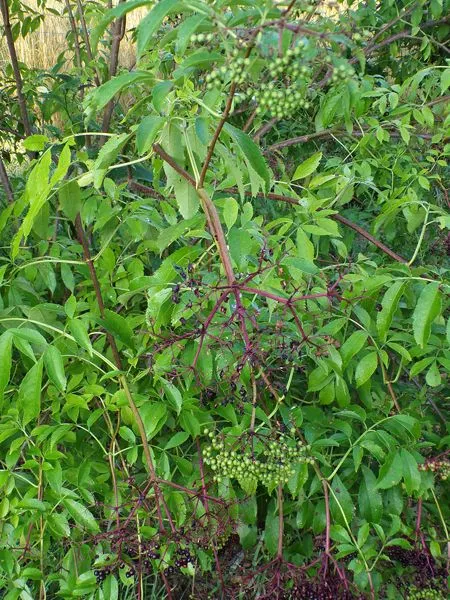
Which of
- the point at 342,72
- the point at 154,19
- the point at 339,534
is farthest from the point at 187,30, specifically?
the point at 339,534

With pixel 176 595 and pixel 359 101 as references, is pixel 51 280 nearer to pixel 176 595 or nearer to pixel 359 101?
pixel 176 595

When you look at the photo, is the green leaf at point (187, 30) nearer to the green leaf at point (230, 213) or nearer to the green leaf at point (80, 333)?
the green leaf at point (230, 213)

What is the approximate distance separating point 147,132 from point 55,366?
0.42m

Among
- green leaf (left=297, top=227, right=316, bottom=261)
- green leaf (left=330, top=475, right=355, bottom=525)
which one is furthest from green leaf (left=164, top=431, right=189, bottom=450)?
green leaf (left=297, top=227, right=316, bottom=261)

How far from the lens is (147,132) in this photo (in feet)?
3.62

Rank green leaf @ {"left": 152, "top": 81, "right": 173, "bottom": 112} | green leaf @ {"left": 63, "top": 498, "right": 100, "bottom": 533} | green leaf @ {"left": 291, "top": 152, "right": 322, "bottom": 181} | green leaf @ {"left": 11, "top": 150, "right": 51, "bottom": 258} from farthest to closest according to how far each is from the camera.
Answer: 1. green leaf @ {"left": 291, "top": 152, "right": 322, "bottom": 181}
2. green leaf @ {"left": 63, "top": 498, "right": 100, "bottom": 533}
3. green leaf @ {"left": 11, "top": 150, "right": 51, "bottom": 258}
4. green leaf @ {"left": 152, "top": 81, "right": 173, "bottom": 112}

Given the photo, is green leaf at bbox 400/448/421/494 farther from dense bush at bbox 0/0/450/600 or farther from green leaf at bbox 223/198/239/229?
green leaf at bbox 223/198/239/229

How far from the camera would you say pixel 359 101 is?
188 cm

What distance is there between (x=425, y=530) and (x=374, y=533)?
11cm

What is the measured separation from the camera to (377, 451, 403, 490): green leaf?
1363 mm

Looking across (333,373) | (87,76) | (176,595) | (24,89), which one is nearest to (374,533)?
(333,373)

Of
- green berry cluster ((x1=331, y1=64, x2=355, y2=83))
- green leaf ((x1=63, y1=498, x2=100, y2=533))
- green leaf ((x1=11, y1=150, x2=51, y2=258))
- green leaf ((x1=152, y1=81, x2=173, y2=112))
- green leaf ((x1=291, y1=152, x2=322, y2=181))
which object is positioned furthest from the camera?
green leaf ((x1=291, y1=152, x2=322, y2=181))

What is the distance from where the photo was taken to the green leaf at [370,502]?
1.43 m

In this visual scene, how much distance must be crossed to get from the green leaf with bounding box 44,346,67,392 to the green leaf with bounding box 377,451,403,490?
1.91 feet
